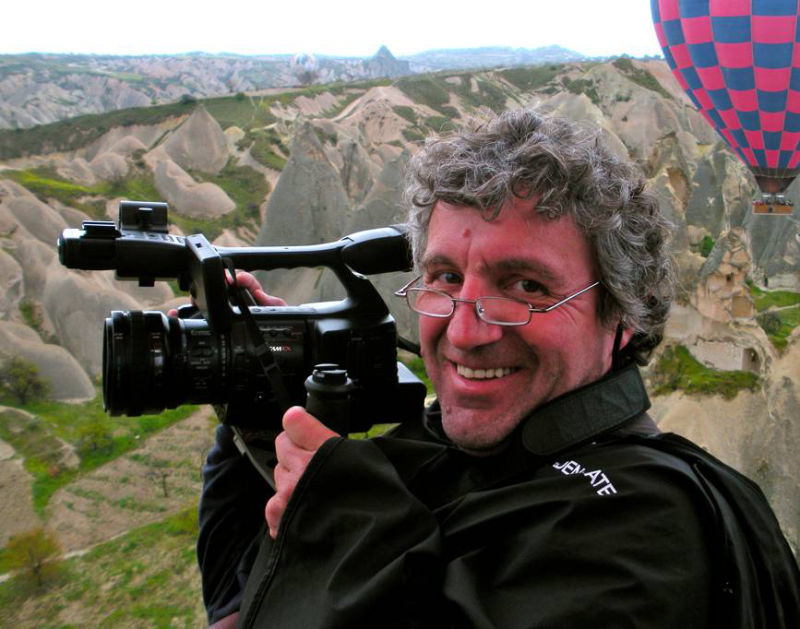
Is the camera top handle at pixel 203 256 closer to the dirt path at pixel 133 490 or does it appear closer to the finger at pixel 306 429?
the finger at pixel 306 429

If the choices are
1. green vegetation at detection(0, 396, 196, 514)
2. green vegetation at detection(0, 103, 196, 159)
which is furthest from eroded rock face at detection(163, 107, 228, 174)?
green vegetation at detection(0, 396, 196, 514)

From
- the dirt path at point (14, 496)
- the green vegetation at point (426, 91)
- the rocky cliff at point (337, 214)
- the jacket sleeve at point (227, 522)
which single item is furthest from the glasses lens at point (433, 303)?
the green vegetation at point (426, 91)

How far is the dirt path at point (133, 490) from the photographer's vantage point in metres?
4.67

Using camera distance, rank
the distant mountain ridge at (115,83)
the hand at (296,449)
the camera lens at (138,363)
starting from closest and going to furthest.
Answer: the hand at (296,449)
the camera lens at (138,363)
the distant mountain ridge at (115,83)

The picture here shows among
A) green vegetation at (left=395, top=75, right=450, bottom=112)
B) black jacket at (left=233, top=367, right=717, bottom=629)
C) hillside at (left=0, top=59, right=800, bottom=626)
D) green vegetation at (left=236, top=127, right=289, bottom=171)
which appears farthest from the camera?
green vegetation at (left=395, top=75, right=450, bottom=112)

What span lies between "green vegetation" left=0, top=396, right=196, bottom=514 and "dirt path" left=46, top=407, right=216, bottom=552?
0.11 metres

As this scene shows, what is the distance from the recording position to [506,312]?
999 millimetres

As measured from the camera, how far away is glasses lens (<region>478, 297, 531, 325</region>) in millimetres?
997

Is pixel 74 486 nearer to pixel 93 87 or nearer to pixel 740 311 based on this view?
pixel 740 311

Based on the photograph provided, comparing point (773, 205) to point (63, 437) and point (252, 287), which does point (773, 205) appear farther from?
point (252, 287)

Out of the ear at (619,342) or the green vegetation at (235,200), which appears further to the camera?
the green vegetation at (235,200)

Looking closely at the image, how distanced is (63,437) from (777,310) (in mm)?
9751

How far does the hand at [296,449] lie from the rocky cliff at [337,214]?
564 mm

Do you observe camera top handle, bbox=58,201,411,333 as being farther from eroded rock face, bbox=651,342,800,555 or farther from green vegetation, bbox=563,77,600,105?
green vegetation, bbox=563,77,600,105
